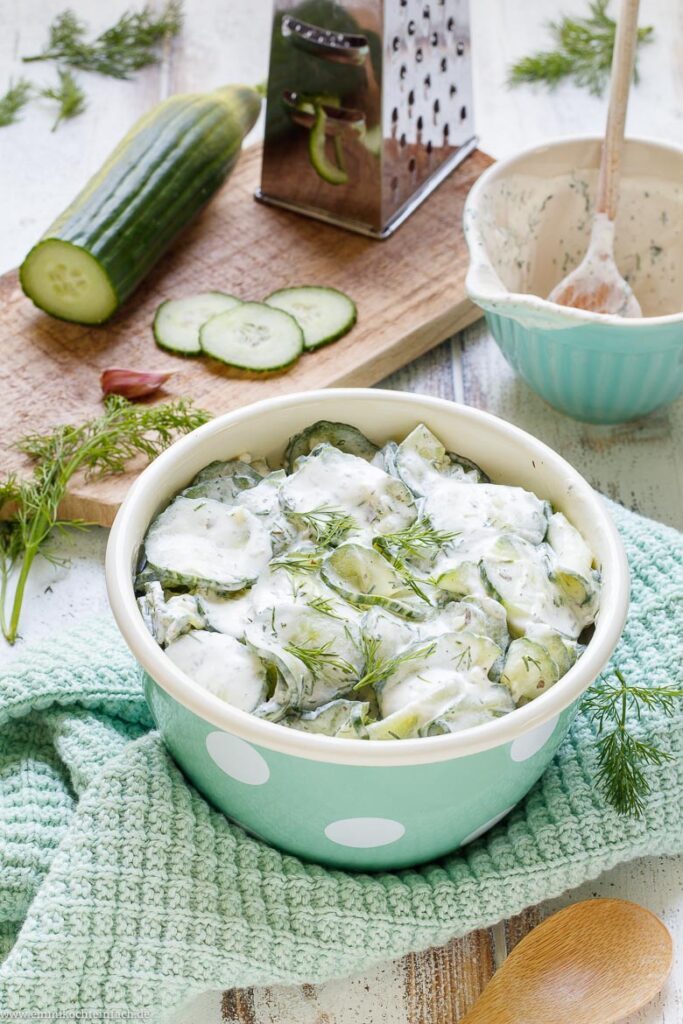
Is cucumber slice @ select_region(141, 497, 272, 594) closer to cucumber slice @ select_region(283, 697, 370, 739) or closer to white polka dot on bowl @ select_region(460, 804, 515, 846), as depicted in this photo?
cucumber slice @ select_region(283, 697, 370, 739)

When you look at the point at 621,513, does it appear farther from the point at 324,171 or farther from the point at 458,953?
the point at 324,171

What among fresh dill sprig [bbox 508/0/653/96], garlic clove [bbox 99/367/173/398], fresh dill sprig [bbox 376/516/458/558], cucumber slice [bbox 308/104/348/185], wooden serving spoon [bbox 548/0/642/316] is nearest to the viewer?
fresh dill sprig [bbox 376/516/458/558]

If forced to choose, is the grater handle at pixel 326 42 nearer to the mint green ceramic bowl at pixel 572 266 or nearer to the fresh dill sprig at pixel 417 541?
the mint green ceramic bowl at pixel 572 266

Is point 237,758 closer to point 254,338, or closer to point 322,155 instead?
point 254,338

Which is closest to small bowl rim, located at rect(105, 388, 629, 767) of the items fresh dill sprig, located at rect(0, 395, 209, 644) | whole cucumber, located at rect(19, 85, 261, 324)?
fresh dill sprig, located at rect(0, 395, 209, 644)

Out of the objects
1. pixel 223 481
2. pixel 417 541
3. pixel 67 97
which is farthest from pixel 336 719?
pixel 67 97

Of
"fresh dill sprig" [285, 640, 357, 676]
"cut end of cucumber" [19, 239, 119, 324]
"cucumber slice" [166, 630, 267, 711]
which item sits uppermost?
"fresh dill sprig" [285, 640, 357, 676]
